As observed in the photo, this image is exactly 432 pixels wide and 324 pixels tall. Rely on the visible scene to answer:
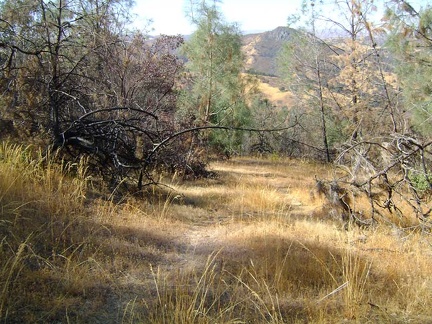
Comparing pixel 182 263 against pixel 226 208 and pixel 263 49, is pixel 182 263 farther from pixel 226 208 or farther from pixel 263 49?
pixel 263 49

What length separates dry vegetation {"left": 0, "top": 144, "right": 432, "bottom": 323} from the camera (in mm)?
3051

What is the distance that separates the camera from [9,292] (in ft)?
9.57

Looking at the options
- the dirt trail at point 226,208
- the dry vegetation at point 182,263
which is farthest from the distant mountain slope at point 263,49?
the dry vegetation at point 182,263

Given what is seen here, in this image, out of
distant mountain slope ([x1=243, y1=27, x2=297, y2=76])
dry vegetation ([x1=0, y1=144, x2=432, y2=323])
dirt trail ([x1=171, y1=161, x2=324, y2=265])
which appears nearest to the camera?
dry vegetation ([x1=0, y1=144, x2=432, y2=323])

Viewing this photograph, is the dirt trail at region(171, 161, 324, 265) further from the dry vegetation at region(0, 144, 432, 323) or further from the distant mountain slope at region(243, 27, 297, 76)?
the distant mountain slope at region(243, 27, 297, 76)

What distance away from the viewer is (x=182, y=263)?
4242 millimetres

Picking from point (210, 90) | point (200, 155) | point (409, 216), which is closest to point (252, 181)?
point (200, 155)

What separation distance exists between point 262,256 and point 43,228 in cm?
237

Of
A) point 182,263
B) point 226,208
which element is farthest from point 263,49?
point 182,263

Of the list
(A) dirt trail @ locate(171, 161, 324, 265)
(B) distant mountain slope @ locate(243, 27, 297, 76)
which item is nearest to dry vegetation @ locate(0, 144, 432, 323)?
(A) dirt trail @ locate(171, 161, 324, 265)

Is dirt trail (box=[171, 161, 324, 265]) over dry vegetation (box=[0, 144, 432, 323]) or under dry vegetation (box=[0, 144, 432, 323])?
under

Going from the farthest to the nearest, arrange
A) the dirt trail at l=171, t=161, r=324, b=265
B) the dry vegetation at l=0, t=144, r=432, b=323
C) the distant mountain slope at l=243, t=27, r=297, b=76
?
the distant mountain slope at l=243, t=27, r=297, b=76
the dirt trail at l=171, t=161, r=324, b=265
the dry vegetation at l=0, t=144, r=432, b=323

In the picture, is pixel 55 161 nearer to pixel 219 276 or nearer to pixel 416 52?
pixel 219 276

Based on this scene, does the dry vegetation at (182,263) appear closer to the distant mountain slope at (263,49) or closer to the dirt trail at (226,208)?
the dirt trail at (226,208)
